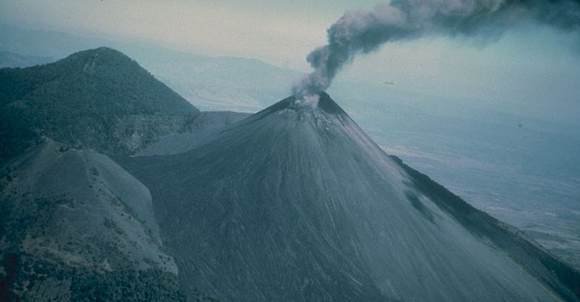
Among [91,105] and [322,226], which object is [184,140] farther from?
[322,226]

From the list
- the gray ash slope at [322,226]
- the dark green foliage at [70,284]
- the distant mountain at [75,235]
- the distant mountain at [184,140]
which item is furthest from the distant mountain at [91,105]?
the dark green foliage at [70,284]

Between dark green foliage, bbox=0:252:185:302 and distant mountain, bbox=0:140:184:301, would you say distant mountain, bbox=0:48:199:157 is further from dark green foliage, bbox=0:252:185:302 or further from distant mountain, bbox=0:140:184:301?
dark green foliage, bbox=0:252:185:302

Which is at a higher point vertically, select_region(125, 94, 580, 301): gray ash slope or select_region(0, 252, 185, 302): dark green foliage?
select_region(125, 94, 580, 301): gray ash slope

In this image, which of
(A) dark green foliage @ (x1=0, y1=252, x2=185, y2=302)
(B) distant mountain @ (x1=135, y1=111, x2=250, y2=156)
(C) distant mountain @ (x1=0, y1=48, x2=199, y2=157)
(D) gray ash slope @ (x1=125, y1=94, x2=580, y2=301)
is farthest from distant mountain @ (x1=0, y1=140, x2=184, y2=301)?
(B) distant mountain @ (x1=135, y1=111, x2=250, y2=156)

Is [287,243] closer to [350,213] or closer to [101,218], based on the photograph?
[350,213]

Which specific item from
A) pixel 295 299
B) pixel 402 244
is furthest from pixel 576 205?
pixel 295 299

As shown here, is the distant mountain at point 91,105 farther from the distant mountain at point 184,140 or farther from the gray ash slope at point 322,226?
the gray ash slope at point 322,226
